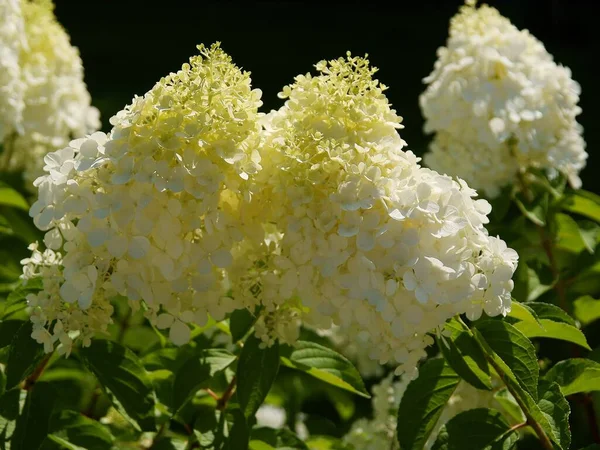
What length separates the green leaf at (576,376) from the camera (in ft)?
5.01

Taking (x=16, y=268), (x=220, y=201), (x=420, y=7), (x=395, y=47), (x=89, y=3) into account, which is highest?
(x=420, y=7)

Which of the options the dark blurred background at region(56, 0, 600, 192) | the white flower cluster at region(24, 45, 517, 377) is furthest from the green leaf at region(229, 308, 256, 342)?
the dark blurred background at region(56, 0, 600, 192)

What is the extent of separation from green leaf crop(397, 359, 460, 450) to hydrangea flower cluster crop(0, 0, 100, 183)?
1396 millimetres

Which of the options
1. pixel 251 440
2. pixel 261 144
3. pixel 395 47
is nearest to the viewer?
pixel 261 144

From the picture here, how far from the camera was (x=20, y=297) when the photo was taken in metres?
1.61

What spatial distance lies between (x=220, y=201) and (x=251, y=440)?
54cm

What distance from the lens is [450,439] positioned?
1.53m

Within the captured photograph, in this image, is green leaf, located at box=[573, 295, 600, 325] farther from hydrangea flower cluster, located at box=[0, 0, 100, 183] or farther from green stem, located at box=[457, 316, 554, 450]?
hydrangea flower cluster, located at box=[0, 0, 100, 183]

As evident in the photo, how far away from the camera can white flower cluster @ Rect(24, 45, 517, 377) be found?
1.33 m

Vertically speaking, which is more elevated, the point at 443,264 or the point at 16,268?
the point at 16,268

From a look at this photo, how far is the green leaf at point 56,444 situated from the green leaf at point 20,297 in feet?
0.81

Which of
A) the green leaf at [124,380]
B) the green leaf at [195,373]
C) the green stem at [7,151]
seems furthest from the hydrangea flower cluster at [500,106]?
the green stem at [7,151]

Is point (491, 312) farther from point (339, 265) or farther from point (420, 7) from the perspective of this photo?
point (420, 7)

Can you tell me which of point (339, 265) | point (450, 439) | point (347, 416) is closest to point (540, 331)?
point (450, 439)
